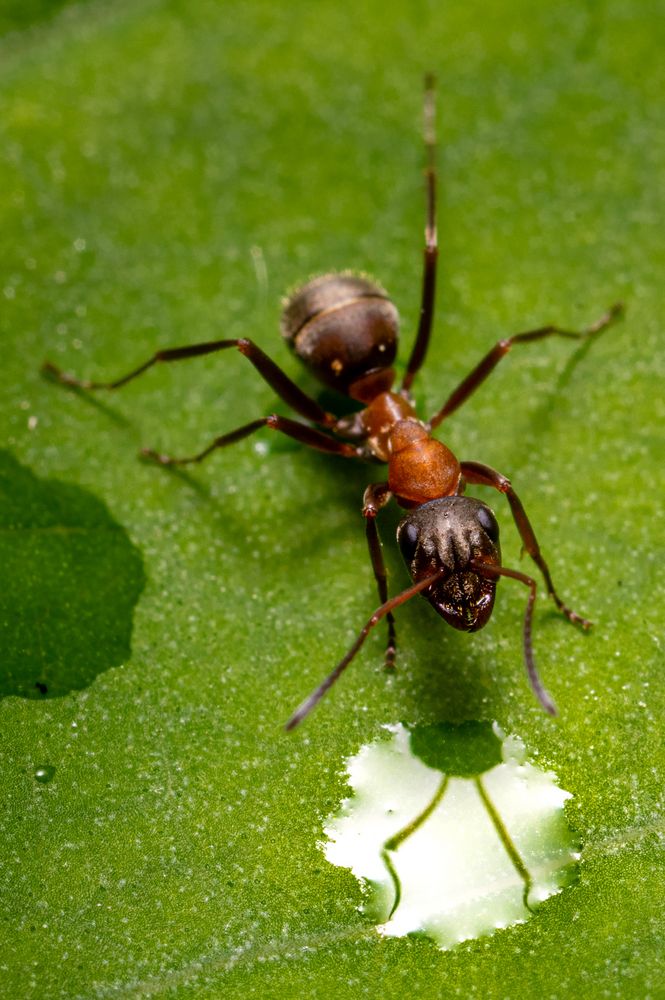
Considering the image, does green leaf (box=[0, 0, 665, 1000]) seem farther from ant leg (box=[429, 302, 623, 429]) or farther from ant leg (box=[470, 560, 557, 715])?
ant leg (box=[470, 560, 557, 715])

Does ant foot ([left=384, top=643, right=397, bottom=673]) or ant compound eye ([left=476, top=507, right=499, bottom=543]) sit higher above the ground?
ant compound eye ([left=476, top=507, right=499, bottom=543])

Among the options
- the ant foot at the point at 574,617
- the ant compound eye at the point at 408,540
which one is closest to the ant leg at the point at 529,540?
the ant foot at the point at 574,617

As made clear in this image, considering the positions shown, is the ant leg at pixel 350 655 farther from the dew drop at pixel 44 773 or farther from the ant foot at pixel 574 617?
the dew drop at pixel 44 773

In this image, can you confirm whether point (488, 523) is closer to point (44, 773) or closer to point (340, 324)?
point (340, 324)

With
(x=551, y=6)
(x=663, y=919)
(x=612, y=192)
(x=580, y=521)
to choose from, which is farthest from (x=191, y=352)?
(x=663, y=919)

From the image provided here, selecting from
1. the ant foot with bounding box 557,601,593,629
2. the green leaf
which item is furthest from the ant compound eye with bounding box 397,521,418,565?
the ant foot with bounding box 557,601,593,629

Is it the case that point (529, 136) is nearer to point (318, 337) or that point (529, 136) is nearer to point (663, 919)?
point (318, 337)

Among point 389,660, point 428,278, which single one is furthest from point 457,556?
point 428,278
